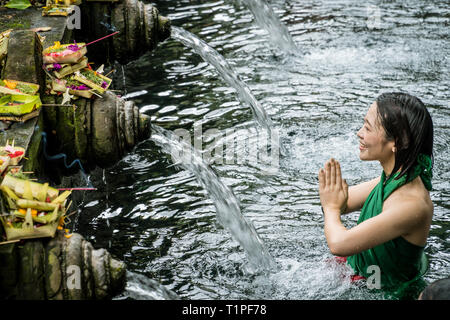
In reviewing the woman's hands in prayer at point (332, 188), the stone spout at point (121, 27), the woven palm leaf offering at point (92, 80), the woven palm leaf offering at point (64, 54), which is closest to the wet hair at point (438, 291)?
the woman's hands in prayer at point (332, 188)

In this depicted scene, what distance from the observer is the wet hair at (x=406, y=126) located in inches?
130

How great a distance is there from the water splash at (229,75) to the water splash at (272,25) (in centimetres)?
129

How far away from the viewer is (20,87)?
4.03 metres

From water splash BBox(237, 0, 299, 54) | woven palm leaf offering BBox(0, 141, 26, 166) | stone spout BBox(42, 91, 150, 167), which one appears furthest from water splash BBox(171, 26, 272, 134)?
woven palm leaf offering BBox(0, 141, 26, 166)

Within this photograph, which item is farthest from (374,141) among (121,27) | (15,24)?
(15,24)

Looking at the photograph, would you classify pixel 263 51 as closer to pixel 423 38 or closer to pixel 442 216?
pixel 423 38

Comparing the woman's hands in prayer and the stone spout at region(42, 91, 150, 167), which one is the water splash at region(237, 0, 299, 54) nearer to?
the stone spout at region(42, 91, 150, 167)

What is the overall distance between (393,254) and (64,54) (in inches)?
98.1

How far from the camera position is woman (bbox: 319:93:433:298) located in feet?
10.9

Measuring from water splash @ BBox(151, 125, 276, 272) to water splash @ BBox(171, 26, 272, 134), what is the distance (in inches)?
47.0
